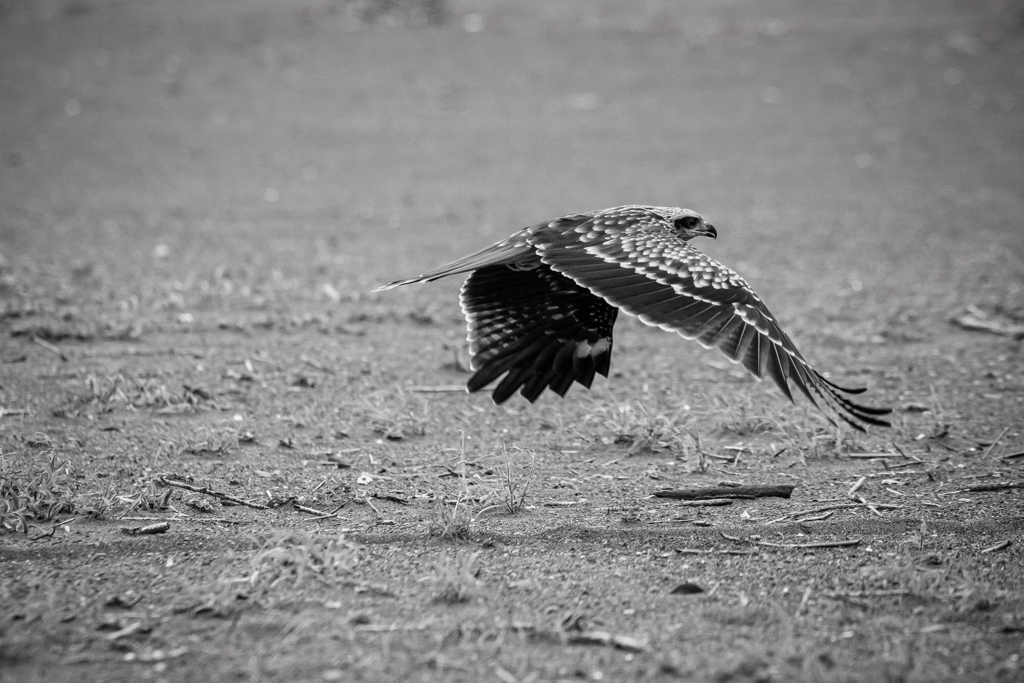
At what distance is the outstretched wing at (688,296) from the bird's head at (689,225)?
1.66 ft

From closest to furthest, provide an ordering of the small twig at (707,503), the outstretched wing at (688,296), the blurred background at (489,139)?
1. the outstretched wing at (688,296)
2. the small twig at (707,503)
3. the blurred background at (489,139)

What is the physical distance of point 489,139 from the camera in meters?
11.4

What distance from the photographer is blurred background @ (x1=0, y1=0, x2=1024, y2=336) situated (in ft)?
25.6

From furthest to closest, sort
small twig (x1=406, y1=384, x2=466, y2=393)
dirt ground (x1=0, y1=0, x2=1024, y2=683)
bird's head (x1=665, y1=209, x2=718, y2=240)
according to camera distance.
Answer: small twig (x1=406, y1=384, x2=466, y2=393) < bird's head (x1=665, y1=209, x2=718, y2=240) < dirt ground (x1=0, y1=0, x2=1024, y2=683)

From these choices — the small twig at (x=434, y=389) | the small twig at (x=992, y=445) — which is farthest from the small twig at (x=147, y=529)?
the small twig at (x=992, y=445)

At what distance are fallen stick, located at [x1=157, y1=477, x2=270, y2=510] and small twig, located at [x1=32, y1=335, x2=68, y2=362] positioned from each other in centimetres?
185

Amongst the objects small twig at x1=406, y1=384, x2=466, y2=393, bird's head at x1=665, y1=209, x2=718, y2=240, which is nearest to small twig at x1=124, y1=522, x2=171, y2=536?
small twig at x1=406, y1=384, x2=466, y2=393

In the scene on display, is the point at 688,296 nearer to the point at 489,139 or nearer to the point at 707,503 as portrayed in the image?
the point at 707,503

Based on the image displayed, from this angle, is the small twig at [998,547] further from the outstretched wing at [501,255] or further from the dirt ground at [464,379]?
the outstretched wing at [501,255]

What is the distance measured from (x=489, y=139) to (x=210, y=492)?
7.92m

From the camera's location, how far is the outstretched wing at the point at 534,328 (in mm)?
4551

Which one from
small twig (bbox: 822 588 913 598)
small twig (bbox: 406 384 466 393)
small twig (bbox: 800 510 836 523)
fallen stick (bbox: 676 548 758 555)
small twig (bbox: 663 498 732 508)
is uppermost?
small twig (bbox: 822 588 913 598)

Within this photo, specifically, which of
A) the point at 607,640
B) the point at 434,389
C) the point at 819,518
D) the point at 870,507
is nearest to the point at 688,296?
the point at 819,518

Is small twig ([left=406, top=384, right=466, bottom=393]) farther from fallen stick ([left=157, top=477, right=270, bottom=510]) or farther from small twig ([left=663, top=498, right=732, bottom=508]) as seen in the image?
small twig ([left=663, top=498, right=732, bottom=508])
